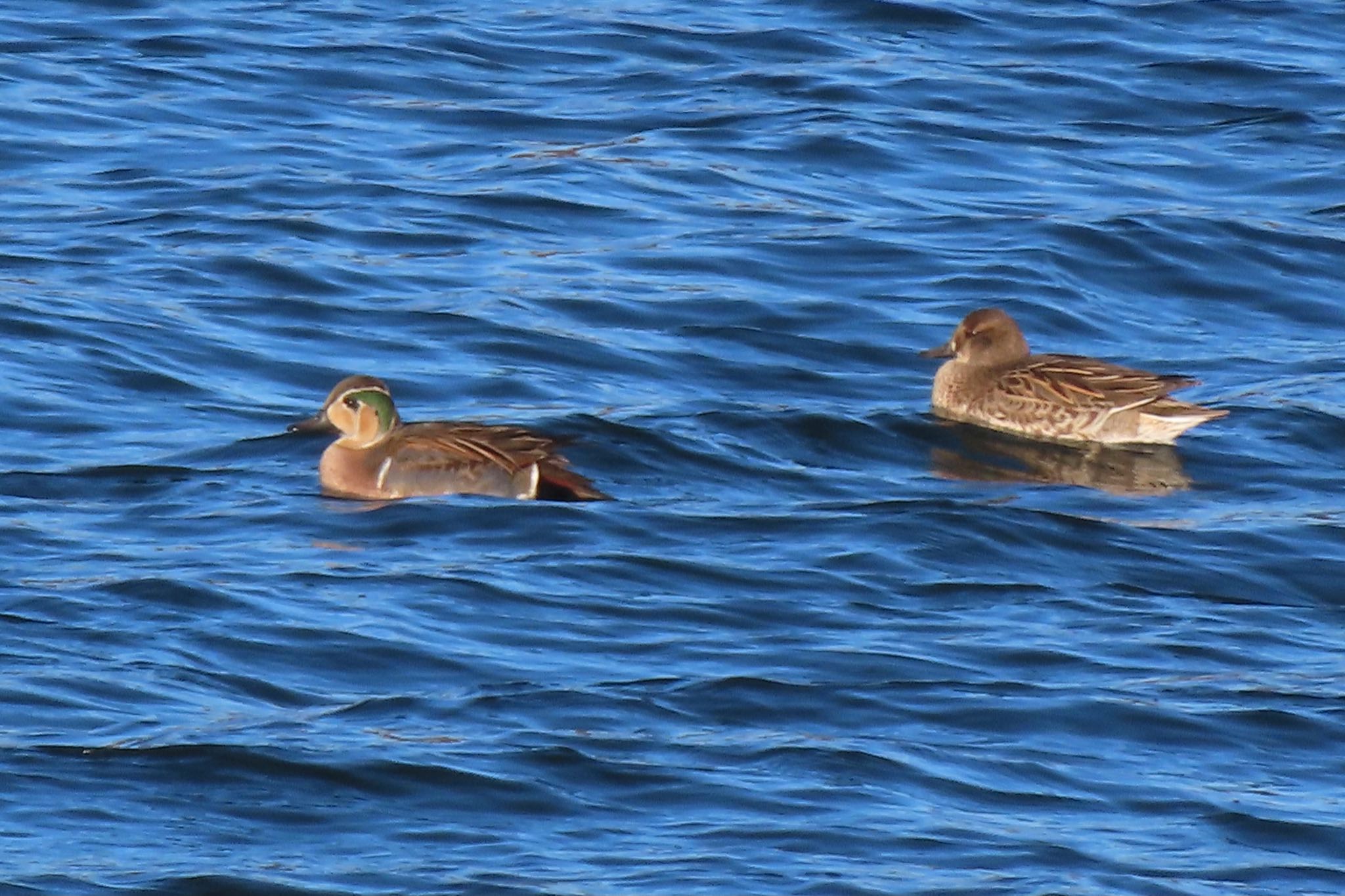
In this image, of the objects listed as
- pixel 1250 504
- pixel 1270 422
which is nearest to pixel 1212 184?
pixel 1270 422

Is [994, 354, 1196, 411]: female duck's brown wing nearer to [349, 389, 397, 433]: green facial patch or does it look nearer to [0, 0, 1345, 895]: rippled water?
[0, 0, 1345, 895]: rippled water

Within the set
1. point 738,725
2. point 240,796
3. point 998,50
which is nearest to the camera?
point 240,796

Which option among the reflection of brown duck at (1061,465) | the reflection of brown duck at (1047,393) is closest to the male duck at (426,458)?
the reflection of brown duck at (1061,465)

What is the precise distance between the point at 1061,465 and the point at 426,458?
9.83 ft

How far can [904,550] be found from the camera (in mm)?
10891

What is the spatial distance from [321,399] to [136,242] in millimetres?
2618

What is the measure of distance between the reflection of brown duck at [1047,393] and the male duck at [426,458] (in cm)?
235

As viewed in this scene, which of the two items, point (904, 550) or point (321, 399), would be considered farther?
point (321, 399)

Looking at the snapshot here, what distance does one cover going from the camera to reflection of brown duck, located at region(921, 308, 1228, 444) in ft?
42.2

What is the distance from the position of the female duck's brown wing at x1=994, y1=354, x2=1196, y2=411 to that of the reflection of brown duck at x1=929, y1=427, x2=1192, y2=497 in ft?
0.72

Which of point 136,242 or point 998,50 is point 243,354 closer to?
point 136,242

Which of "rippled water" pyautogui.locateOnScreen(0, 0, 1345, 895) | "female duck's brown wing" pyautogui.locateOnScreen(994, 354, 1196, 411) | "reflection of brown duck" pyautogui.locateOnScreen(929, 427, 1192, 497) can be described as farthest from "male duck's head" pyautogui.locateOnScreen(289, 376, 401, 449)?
"female duck's brown wing" pyautogui.locateOnScreen(994, 354, 1196, 411)

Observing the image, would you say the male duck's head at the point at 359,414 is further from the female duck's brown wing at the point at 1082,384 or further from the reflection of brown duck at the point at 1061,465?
the female duck's brown wing at the point at 1082,384

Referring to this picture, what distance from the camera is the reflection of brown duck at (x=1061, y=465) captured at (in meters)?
12.5
